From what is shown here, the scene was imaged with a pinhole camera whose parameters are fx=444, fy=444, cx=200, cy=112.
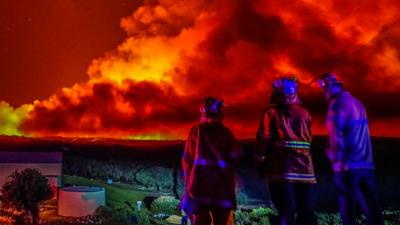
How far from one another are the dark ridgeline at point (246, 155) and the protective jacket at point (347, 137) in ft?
8.49

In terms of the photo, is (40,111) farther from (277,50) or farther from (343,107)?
(343,107)

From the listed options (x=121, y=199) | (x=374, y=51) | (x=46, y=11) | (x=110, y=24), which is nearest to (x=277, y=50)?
(x=374, y=51)

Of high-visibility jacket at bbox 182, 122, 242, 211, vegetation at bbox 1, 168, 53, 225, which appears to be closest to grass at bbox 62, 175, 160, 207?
vegetation at bbox 1, 168, 53, 225

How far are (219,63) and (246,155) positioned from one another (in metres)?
1.56

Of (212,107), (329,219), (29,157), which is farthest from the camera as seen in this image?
(29,157)

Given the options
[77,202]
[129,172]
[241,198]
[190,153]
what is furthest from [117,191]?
[190,153]

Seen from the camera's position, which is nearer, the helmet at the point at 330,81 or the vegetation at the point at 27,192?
the helmet at the point at 330,81

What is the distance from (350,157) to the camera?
4156 mm

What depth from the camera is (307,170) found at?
12.4ft

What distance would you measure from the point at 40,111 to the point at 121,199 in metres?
1.94

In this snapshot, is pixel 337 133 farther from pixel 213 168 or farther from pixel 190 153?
pixel 190 153

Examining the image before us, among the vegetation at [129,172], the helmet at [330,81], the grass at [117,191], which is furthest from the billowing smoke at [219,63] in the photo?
the helmet at [330,81]

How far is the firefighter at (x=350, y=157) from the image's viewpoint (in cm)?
415

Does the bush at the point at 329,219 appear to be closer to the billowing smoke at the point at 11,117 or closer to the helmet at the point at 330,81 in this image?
the helmet at the point at 330,81
